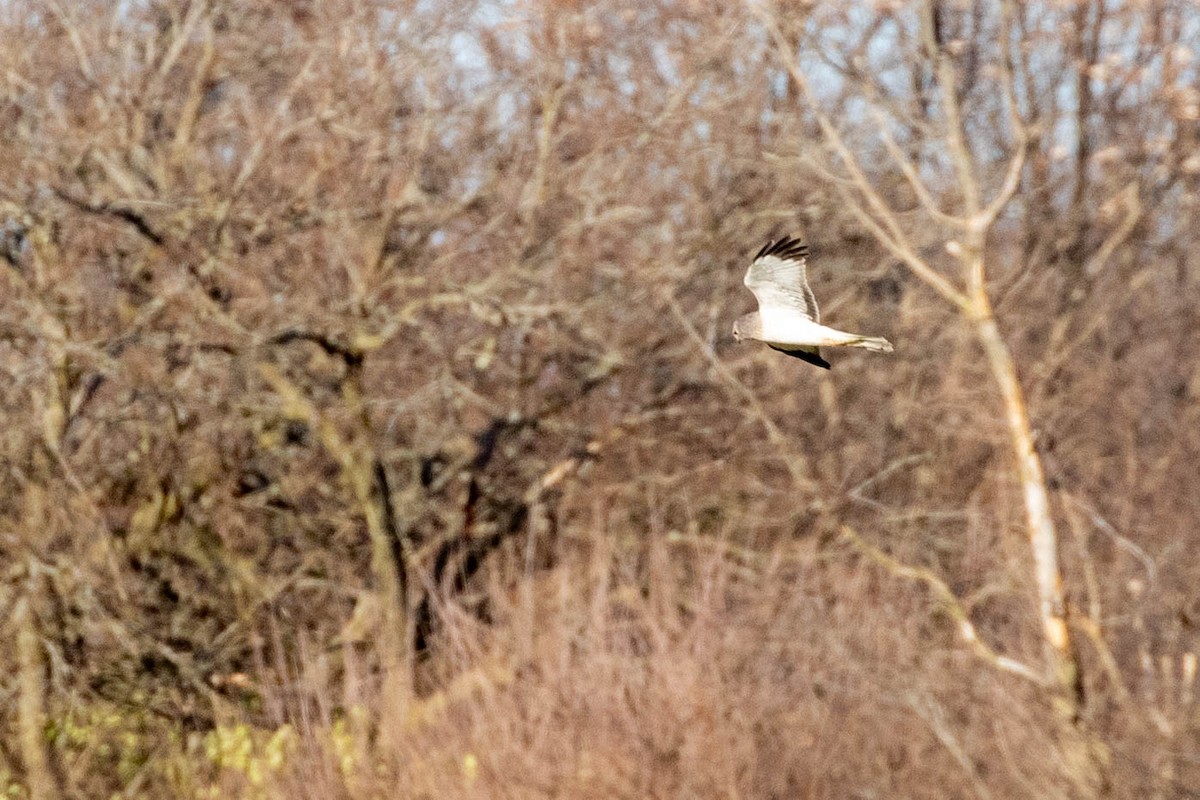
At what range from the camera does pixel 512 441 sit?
11.4m

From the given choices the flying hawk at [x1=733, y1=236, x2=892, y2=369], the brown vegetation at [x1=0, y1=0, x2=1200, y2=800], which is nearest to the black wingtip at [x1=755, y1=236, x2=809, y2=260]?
the flying hawk at [x1=733, y1=236, x2=892, y2=369]

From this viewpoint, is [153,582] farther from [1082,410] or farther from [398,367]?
[1082,410]

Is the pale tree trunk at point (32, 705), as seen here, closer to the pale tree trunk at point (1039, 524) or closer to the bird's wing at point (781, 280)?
the pale tree trunk at point (1039, 524)

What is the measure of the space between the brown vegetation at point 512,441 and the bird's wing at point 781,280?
3.15 m

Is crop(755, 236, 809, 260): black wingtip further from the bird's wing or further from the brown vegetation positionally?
the brown vegetation

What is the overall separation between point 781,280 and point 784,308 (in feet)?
0.49

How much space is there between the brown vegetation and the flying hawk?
3138 millimetres

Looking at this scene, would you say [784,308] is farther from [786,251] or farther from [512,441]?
[512,441]

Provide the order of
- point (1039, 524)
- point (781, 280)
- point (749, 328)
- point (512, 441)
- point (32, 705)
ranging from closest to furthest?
1. point (749, 328)
2. point (781, 280)
3. point (1039, 524)
4. point (32, 705)
5. point (512, 441)

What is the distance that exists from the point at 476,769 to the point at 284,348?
3.30m

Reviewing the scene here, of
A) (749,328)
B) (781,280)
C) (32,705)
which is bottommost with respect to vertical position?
(32,705)

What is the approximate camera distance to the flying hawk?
484 cm

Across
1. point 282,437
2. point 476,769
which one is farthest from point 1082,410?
point 476,769

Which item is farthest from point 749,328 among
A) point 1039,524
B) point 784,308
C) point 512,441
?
point 512,441
